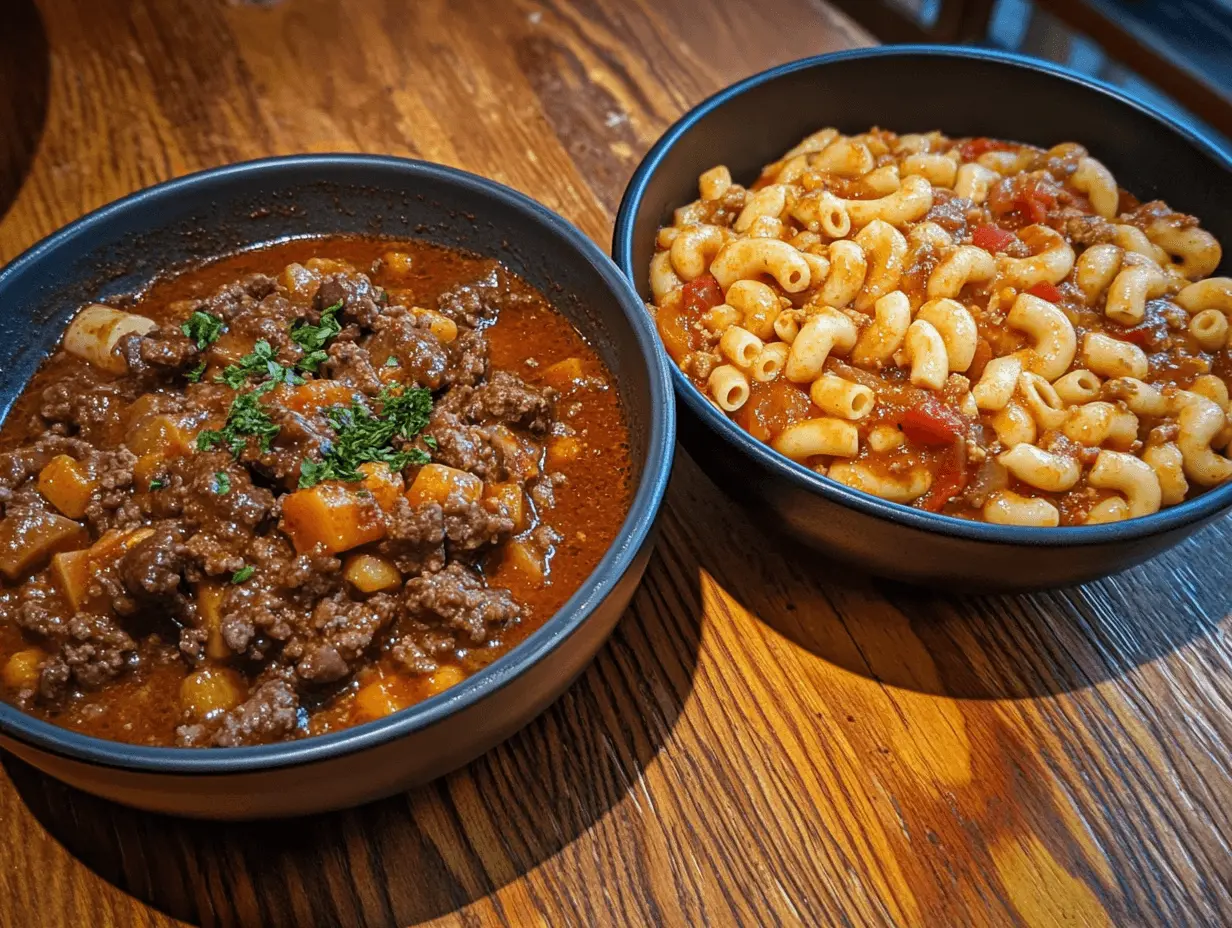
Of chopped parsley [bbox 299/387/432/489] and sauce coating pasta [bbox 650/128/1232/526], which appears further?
sauce coating pasta [bbox 650/128/1232/526]

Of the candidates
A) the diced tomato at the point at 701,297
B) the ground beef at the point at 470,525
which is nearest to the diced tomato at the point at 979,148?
the diced tomato at the point at 701,297

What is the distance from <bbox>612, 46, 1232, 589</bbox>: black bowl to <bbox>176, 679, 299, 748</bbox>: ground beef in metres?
0.87

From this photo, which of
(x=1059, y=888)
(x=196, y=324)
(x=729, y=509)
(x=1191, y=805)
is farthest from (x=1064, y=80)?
(x=196, y=324)

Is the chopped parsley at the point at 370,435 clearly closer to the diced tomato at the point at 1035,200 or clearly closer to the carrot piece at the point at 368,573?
the carrot piece at the point at 368,573

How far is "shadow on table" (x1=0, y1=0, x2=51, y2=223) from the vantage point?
2861 mm

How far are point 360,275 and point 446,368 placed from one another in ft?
1.17

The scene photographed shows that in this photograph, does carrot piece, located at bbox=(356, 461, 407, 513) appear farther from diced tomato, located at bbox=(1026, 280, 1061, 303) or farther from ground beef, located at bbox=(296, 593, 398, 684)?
diced tomato, located at bbox=(1026, 280, 1061, 303)

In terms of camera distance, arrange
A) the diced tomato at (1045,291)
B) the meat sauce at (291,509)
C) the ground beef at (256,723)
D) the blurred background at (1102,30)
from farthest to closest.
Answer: the blurred background at (1102,30) < the diced tomato at (1045,291) < the meat sauce at (291,509) < the ground beef at (256,723)

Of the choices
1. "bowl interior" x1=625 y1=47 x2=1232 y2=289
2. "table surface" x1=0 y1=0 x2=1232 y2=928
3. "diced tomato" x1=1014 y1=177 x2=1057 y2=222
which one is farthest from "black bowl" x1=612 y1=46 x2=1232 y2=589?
"diced tomato" x1=1014 y1=177 x2=1057 y2=222

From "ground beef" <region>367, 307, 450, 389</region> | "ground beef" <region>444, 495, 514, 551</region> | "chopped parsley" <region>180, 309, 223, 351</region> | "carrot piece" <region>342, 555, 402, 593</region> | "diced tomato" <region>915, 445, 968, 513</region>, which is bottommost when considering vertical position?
"carrot piece" <region>342, 555, 402, 593</region>

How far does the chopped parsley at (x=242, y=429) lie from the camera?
5.75 feet

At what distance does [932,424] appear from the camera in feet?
6.35

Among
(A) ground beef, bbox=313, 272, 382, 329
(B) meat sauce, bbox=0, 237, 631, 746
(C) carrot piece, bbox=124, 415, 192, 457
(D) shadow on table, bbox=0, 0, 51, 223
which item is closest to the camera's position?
(B) meat sauce, bbox=0, 237, 631, 746

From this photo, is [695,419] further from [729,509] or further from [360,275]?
[360,275]
